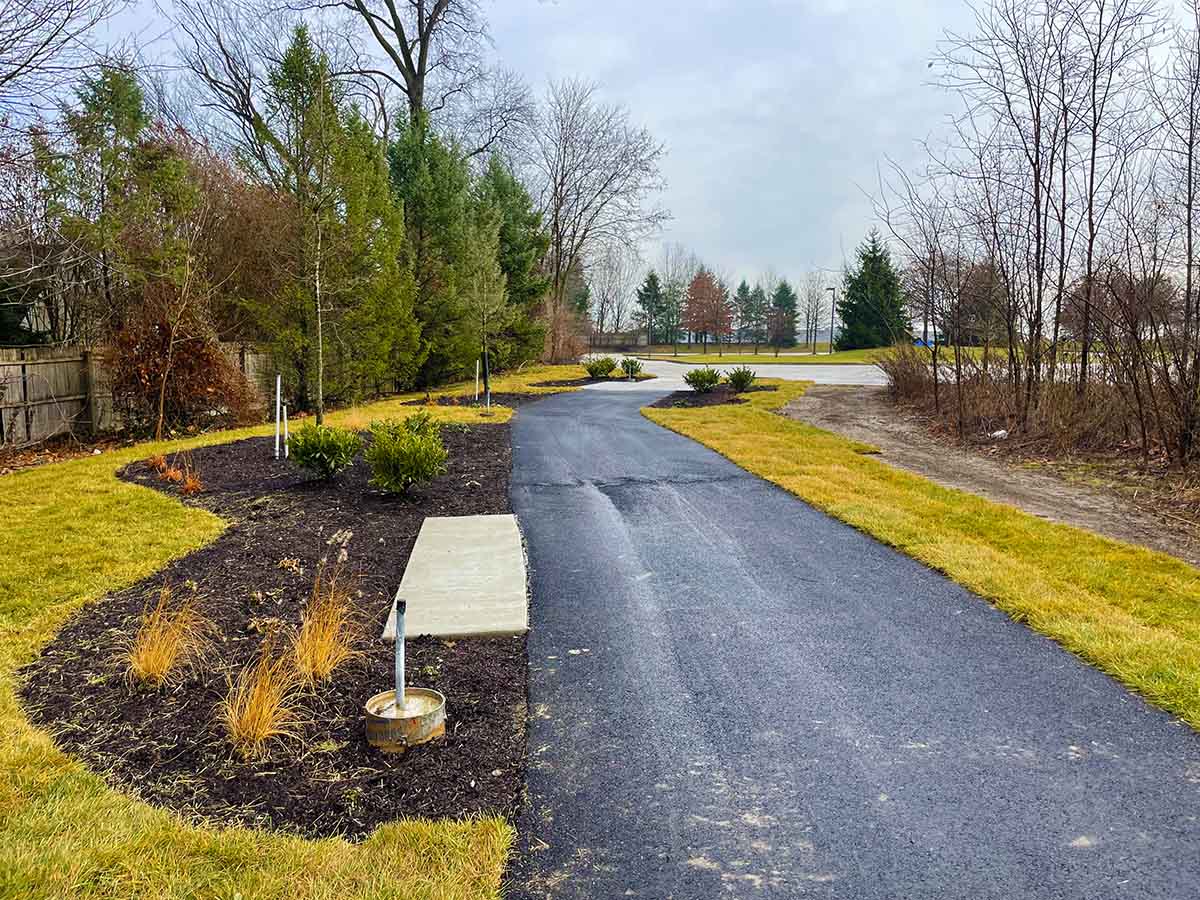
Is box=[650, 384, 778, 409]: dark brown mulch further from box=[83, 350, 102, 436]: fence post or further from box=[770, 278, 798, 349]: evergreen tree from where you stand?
box=[770, 278, 798, 349]: evergreen tree

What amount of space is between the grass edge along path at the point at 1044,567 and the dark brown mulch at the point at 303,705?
9.68 feet

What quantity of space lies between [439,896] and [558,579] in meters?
2.98

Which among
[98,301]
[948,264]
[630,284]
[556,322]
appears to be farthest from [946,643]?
[630,284]

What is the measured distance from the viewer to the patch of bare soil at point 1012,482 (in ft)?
20.3

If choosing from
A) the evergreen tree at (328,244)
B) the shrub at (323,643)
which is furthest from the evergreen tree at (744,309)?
the shrub at (323,643)

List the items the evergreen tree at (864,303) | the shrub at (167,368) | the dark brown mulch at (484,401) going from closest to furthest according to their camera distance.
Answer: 1. the shrub at (167,368)
2. the dark brown mulch at (484,401)
3. the evergreen tree at (864,303)

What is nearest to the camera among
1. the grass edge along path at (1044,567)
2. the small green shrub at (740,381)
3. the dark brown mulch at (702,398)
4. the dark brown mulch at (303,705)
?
the dark brown mulch at (303,705)

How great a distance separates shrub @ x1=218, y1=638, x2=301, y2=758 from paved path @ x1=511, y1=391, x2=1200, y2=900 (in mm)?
1013

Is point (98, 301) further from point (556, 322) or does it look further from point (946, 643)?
point (556, 322)

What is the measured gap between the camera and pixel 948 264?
42.2 ft

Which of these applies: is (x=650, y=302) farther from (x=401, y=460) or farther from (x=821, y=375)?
(x=401, y=460)

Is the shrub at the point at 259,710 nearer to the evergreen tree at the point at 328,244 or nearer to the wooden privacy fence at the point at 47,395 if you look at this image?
the evergreen tree at the point at 328,244

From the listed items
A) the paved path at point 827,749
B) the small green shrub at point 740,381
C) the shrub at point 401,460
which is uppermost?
the small green shrub at point 740,381

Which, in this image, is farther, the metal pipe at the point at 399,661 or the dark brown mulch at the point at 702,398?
the dark brown mulch at the point at 702,398
